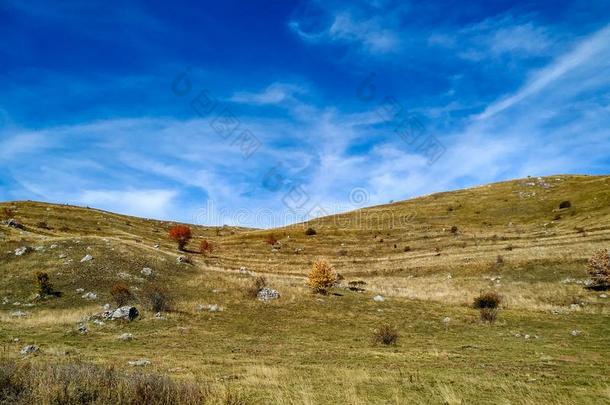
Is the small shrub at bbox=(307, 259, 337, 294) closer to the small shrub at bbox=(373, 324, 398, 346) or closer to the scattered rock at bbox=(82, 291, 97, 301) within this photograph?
the small shrub at bbox=(373, 324, 398, 346)

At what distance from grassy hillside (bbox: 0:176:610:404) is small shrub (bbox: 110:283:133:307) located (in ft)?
2.93

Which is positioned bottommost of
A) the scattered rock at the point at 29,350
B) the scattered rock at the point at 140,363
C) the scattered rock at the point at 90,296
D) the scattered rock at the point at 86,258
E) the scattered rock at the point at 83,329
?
the scattered rock at the point at 140,363

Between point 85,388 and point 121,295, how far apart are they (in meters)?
25.6

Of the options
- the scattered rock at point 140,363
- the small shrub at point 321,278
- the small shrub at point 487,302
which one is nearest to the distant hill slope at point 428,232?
the small shrub at point 487,302

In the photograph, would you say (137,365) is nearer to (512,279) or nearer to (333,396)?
(333,396)

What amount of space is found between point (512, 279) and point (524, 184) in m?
92.5

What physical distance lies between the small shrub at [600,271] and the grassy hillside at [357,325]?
5.31ft

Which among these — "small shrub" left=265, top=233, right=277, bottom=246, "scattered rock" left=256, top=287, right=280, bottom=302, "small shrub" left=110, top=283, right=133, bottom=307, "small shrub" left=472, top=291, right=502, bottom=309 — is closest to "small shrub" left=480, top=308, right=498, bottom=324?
"small shrub" left=472, top=291, right=502, bottom=309

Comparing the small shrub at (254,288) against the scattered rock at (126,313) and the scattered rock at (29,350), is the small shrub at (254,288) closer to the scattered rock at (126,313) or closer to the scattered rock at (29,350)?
the scattered rock at (126,313)

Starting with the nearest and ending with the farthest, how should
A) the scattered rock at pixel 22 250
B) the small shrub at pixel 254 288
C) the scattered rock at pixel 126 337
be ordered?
the scattered rock at pixel 126 337 → the small shrub at pixel 254 288 → the scattered rock at pixel 22 250

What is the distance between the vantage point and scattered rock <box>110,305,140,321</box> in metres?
29.2

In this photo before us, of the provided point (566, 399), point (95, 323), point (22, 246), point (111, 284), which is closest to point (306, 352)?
point (566, 399)

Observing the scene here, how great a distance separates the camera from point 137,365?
58.3ft

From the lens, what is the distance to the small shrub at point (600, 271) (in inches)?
1433
